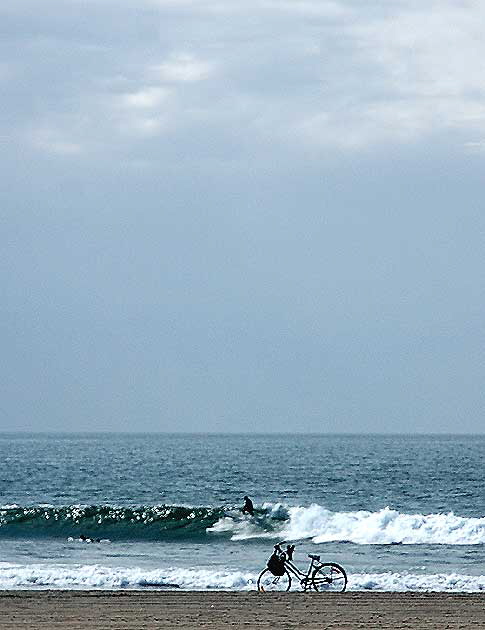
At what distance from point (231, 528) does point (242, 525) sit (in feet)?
1.77

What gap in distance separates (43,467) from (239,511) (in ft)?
122

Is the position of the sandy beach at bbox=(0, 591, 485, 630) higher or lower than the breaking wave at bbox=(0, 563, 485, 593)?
higher

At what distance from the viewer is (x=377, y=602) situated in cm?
1975

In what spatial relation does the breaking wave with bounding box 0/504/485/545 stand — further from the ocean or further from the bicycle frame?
the bicycle frame

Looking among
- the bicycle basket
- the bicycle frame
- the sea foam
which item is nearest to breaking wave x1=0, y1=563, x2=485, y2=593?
the bicycle basket

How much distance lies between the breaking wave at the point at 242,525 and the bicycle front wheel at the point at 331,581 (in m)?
10.1

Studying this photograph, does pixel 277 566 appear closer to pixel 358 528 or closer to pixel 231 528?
pixel 358 528

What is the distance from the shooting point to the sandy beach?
17359 mm

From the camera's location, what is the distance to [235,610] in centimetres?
1881

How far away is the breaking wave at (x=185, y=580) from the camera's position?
909 inches

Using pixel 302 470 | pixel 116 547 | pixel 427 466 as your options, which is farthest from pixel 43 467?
pixel 116 547

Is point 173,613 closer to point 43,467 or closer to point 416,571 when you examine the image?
point 416,571

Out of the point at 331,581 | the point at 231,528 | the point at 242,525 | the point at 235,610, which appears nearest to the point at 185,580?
the point at 331,581

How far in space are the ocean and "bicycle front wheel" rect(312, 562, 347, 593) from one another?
0.29 meters
